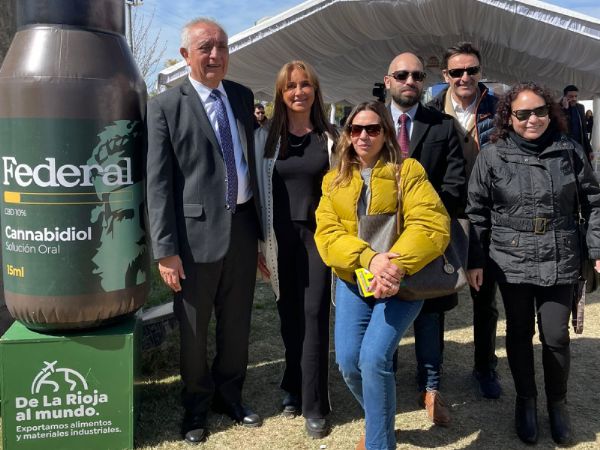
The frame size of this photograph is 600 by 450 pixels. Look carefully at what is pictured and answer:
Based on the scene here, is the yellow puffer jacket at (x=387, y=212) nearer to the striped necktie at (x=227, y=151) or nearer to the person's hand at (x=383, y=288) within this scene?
the person's hand at (x=383, y=288)

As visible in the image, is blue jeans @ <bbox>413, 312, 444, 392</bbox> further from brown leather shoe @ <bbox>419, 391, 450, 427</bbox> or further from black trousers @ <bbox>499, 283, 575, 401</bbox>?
black trousers @ <bbox>499, 283, 575, 401</bbox>

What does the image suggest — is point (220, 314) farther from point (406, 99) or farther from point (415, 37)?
point (415, 37)

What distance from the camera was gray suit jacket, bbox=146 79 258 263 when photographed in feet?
8.89

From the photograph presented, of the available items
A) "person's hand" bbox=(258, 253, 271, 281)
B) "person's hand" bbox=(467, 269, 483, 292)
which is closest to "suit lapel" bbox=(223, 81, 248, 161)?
"person's hand" bbox=(258, 253, 271, 281)

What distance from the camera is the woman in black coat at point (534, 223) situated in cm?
277

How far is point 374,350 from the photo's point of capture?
7.97 ft

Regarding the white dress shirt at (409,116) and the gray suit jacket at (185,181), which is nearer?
the gray suit jacket at (185,181)

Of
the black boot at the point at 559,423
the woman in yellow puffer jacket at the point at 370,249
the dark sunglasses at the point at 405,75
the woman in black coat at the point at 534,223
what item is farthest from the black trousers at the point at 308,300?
the black boot at the point at 559,423

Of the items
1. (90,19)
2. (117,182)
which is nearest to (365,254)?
(117,182)

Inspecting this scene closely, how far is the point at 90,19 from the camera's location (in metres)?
2.65

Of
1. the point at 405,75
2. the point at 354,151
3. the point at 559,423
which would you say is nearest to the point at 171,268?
the point at 354,151

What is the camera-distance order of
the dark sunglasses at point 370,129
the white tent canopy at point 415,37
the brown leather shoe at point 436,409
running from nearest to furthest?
1. the dark sunglasses at point 370,129
2. the brown leather shoe at point 436,409
3. the white tent canopy at point 415,37

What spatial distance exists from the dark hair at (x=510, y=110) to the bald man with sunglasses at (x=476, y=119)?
0.21m

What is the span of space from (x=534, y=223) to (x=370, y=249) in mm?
907
